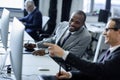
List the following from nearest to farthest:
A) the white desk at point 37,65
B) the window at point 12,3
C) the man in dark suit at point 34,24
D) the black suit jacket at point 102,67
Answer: the black suit jacket at point 102,67 < the white desk at point 37,65 < the man in dark suit at point 34,24 < the window at point 12,3

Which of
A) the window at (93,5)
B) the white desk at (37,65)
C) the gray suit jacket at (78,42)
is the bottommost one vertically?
the white desk at (37,65)

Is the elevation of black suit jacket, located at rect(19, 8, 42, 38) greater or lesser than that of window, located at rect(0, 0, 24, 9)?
lesser

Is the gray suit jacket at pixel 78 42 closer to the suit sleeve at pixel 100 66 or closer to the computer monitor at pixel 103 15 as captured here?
the suit sleeve at pixel 100 66

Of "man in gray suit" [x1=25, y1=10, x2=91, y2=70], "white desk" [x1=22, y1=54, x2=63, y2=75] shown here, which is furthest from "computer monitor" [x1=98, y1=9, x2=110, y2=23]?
"white desk" [x1=22, y1=54, x2=63, y2=75]

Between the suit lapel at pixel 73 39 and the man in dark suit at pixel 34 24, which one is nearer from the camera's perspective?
the suit lapel at pixel 73 39

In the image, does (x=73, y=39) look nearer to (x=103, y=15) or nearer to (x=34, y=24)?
(x=34, y=24)

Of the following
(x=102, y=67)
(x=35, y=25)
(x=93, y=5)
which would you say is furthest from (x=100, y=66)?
(x=93, y=5)

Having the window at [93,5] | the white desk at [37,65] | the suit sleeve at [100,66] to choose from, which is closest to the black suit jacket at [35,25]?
the window at [93,5]

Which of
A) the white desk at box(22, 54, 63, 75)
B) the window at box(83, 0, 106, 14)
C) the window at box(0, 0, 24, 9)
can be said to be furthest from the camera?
the window at box(83, 0, 106, 14)

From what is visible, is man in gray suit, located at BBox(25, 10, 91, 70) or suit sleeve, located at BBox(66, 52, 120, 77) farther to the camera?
man in gray suit, located at BBox(25, 10, 91, 70)

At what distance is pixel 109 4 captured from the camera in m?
7.41

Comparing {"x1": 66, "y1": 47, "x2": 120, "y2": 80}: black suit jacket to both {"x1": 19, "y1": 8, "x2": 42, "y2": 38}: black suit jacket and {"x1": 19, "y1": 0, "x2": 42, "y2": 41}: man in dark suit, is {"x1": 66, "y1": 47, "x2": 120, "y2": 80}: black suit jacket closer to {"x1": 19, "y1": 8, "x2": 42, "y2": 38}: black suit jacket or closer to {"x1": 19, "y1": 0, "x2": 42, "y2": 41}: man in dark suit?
{"x1": 19, "y1": 0, "x2": 42, "y2": 41}: man in dark suit

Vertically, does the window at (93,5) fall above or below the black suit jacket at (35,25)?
above

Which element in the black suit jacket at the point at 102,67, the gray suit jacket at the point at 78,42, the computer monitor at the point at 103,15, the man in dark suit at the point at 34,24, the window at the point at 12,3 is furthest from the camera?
the window at the point at 12,3
